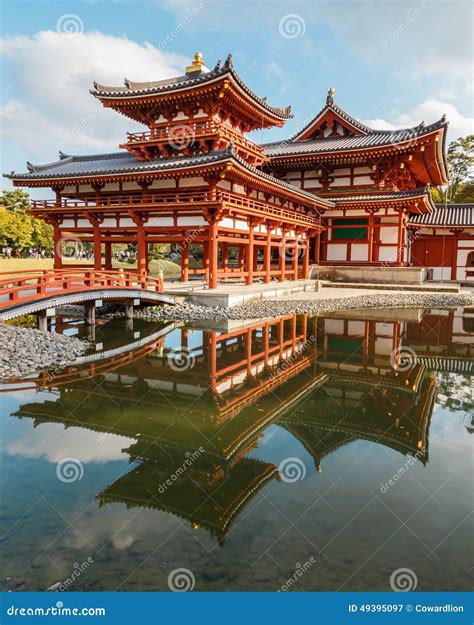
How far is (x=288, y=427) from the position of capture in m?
8.41

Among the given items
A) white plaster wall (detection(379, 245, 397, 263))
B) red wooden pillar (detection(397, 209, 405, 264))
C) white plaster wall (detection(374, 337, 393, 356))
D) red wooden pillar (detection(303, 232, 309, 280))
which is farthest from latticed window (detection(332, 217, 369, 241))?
white plaster wall (detection(374, 337, 393, 356))

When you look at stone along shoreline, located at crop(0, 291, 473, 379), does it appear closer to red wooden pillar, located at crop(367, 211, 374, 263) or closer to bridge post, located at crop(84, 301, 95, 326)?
bridge post, located at crop(84, 301, 95, 326)

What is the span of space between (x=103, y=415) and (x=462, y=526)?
21.9 feet

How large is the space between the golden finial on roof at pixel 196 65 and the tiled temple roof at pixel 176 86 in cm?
28

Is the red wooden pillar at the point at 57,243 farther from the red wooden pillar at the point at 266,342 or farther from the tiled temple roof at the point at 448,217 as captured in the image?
the tiled temple roof at the point at 448,217

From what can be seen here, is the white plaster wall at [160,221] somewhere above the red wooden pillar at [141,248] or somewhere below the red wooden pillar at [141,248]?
above

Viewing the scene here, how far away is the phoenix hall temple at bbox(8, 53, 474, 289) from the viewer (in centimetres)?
2176

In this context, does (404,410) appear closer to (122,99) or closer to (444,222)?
(122,99)

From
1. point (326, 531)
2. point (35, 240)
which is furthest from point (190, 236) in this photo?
point (35, 240)

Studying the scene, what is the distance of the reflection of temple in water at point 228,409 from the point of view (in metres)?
6.38

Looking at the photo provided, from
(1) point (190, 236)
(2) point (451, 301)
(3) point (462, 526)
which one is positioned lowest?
(3) point (462, 526)

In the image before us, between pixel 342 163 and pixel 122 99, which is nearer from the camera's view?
pixel 122 99

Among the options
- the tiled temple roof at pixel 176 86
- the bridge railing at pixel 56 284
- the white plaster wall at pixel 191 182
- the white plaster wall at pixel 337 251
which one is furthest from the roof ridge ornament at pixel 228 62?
the white plaster wall at pixel 337 251

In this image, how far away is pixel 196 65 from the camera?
26.1 m
